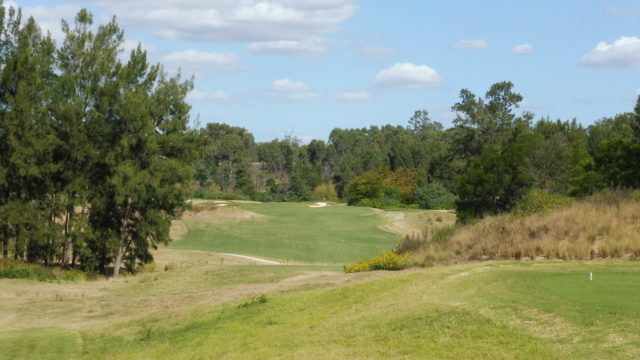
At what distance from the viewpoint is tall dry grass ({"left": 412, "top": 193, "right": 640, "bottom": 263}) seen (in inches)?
743

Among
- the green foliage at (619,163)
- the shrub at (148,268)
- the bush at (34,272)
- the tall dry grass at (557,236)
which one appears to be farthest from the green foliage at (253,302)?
the green foliage at (619,163)

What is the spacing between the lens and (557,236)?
2066cm

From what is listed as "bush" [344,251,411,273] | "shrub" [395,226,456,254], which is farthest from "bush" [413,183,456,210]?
"bush" [344,251,411,273]

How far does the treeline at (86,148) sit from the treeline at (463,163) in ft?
60.9

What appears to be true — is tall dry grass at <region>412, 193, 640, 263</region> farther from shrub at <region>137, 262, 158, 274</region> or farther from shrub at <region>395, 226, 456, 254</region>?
shrub at <region>137, 262, 158, 274</region>

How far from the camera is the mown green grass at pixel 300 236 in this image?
51938 mm

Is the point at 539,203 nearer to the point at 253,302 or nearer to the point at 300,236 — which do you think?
the point at 253,302

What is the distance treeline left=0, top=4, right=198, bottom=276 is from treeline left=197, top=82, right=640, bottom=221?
60.9ft

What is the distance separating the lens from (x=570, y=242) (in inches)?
777

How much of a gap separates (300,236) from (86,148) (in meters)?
27.0

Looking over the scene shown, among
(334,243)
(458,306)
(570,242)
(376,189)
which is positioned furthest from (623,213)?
(376,189)

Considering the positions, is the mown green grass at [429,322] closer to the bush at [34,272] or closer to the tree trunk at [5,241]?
the bush at [34,272]

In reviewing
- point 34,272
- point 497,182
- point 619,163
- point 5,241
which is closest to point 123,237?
point 34,272

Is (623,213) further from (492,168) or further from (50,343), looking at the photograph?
(492,168)
